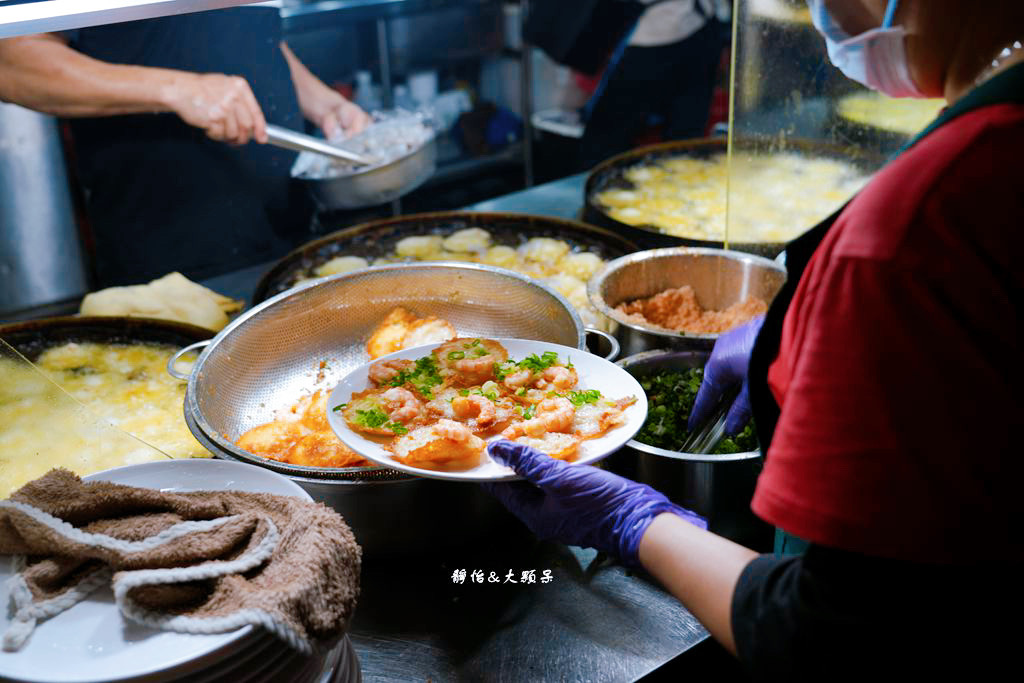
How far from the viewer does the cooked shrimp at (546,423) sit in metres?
1.59

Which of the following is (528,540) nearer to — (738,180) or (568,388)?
(568,388)

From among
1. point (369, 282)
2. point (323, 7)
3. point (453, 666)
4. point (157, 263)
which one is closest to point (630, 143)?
point (323, 7)

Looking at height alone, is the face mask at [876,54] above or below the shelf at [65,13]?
below

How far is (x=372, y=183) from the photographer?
124 inches

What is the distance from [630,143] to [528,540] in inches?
169

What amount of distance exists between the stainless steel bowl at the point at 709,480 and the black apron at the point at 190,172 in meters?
2.36

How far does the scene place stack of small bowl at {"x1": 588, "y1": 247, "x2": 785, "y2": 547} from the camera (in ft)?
5.49

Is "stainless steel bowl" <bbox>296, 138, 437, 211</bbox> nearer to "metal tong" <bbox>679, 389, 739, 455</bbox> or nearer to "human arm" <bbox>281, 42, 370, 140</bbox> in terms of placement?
"human arm" <bbox>281, 42, 370, 140</bbox>

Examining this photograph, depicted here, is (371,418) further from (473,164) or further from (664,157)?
(473,164)

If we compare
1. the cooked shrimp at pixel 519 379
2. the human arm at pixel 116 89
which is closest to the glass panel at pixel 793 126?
the cooked shrimp at pixel 519 379

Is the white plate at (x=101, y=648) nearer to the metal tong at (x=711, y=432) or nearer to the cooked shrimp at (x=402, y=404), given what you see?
the cooked shrimp at (x=402, y=404)

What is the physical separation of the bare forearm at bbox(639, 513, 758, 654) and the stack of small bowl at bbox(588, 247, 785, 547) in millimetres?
365

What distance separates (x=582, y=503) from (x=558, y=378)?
372 mm

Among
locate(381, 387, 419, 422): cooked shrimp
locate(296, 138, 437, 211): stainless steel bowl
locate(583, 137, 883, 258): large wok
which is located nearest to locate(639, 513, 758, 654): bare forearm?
locate(381, 387, 419, 422): cooked shrimp
